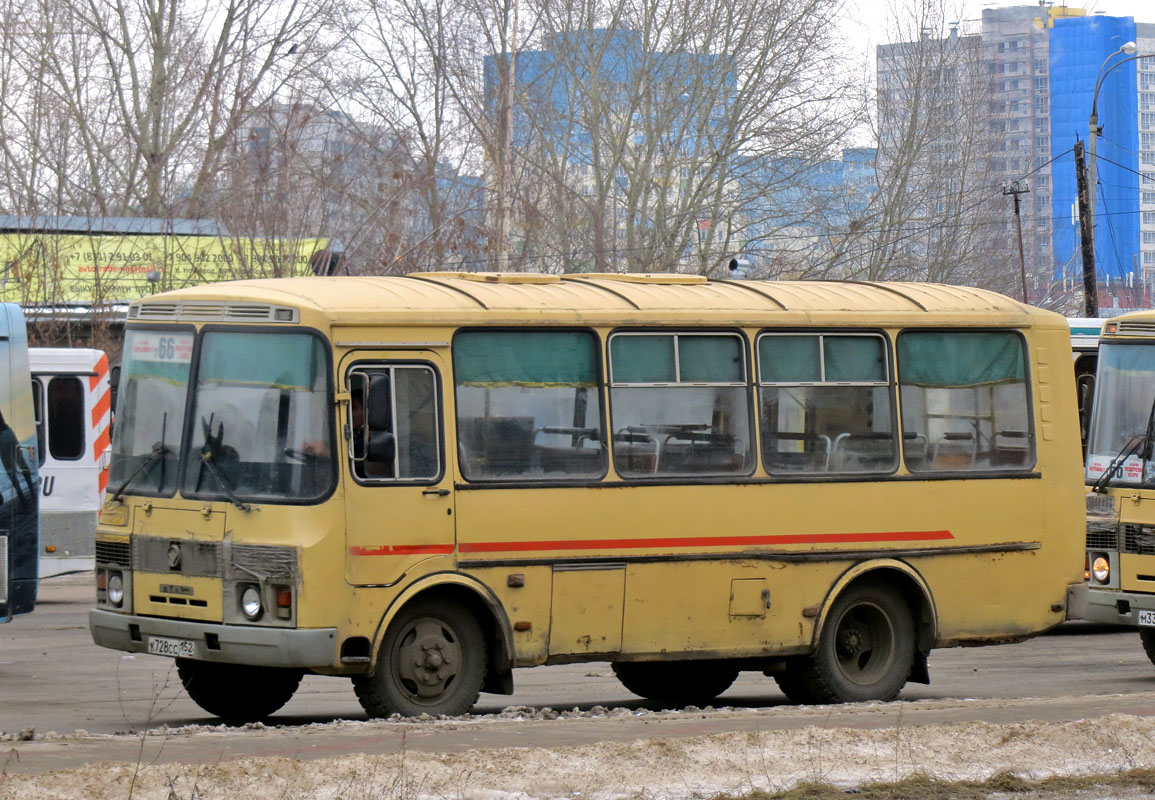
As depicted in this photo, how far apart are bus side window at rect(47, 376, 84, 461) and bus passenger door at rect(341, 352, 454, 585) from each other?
33.2 feet

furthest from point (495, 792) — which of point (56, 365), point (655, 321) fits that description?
point (56, 365)

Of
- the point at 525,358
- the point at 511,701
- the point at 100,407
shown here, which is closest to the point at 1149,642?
the point at 511,701

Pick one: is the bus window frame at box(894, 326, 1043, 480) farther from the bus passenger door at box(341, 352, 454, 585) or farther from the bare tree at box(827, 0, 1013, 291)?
the bare tree at box(827, 0, 1013, 291)

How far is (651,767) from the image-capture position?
25.8 feet

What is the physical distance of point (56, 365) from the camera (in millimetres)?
18906

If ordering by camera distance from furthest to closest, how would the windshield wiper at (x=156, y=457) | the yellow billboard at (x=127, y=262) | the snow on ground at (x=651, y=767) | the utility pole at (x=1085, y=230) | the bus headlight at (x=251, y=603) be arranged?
the utility pole at (x=1085, y=230) < the yellow billboard at (x=127, y=262) < the windshield wiper at (x=156, y=457) < the bus headlight at (x=251, y=603) < the snow on ground at (x=651, y=767)

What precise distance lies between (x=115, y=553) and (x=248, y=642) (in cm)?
127

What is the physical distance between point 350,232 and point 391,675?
20090 mm

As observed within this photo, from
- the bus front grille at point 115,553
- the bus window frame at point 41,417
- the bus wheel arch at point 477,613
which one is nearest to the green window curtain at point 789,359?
the bus wheel arch at point 477,613

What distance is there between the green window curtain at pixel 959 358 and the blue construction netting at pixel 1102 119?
330 feet

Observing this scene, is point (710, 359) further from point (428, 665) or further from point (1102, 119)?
point (1102, 119)

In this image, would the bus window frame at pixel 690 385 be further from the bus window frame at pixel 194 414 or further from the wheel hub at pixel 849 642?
the bus window frame at pixel 194 414

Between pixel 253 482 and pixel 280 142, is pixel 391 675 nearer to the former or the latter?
pixel 253 482

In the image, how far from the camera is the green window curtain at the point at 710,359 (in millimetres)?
10953
